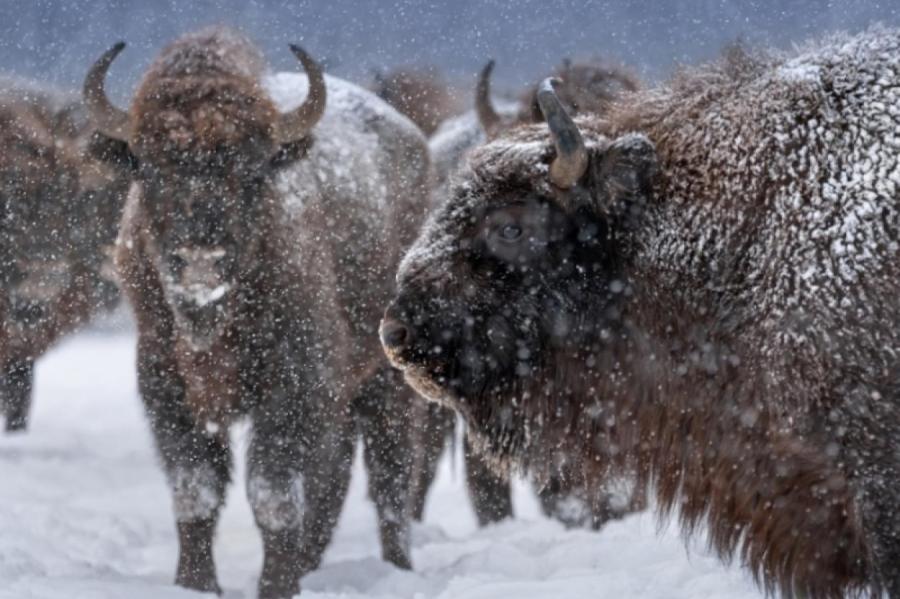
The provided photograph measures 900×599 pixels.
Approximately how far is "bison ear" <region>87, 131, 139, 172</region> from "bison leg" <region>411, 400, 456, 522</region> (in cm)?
251

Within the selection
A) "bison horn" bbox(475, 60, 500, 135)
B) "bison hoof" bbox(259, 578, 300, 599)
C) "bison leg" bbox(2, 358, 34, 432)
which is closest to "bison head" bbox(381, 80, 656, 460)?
"bison hoof" bbox(259, 578, 300, 599)

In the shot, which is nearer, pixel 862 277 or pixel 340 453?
pixel 862 277

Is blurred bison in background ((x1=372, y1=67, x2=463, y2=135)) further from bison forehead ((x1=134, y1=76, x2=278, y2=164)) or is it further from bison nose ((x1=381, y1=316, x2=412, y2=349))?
bison nose ((x1=381, y1=316, x2=412, y2=349))

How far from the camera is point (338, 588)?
251 inches

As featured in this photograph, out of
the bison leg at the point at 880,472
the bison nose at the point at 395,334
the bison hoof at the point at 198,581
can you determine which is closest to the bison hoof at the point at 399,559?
the bison hoof at the point at 198,581

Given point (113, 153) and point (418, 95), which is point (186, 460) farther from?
point (418, 95)

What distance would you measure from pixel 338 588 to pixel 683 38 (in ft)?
264

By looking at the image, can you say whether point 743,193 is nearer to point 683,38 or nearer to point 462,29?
point 683,38

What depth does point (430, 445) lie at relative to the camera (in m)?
8.88

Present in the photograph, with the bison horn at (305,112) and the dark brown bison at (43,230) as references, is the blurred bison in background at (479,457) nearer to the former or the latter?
the bison horn at (305,112)

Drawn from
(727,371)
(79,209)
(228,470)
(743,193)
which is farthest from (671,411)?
(79,209)

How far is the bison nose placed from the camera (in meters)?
4.27

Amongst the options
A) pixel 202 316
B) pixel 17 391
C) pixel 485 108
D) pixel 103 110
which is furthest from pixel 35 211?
pixel 202 316

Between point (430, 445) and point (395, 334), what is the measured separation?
468 cm
